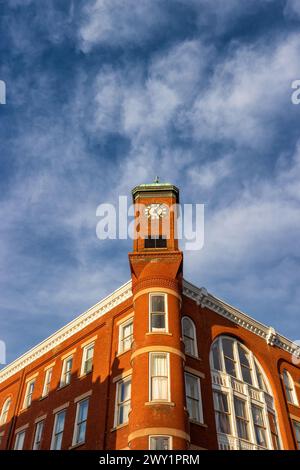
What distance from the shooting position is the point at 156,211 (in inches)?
1251

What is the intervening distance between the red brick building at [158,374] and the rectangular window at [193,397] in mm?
55

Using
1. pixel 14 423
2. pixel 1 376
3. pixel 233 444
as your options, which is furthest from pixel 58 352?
pixel 233 444

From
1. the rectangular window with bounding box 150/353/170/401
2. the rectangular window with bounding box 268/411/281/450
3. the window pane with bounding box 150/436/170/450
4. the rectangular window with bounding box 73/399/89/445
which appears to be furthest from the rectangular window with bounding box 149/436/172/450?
the rectangular window with bounding box 268/411/281/450

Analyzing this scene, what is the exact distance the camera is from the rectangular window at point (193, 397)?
2552 centimetres

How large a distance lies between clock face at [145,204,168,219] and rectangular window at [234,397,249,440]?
11850 mm

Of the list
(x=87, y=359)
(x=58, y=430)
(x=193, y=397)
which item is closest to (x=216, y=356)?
(x=193, y=397)

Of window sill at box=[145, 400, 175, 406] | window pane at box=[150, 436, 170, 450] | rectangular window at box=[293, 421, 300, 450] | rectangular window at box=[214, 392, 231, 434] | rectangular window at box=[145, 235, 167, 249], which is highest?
rectangular window at box=[145, 235, 167, 249]

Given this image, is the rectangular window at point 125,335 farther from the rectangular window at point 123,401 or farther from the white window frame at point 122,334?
the rectangular window at point 123,401

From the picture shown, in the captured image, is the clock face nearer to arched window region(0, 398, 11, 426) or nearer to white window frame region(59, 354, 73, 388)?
white window frame region(59, 354, 73, 388)

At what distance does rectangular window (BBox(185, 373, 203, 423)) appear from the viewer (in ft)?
83.7

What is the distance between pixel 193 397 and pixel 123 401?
147 inches

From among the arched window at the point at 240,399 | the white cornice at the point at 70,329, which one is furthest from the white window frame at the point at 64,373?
the arched window at the point at 240,399

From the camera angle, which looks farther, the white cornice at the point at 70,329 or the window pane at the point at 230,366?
the white cornice at the point at 70,329

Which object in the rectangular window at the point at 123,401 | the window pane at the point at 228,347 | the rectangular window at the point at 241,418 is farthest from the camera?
the window pane at the point at 228,347
